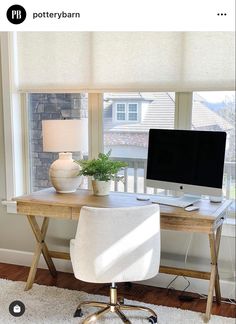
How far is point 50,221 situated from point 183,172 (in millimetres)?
1320

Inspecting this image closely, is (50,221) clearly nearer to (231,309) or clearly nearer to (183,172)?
(183,172)

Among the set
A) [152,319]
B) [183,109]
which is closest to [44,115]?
[183,109]

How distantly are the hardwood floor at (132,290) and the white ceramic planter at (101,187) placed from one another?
2.44 ft

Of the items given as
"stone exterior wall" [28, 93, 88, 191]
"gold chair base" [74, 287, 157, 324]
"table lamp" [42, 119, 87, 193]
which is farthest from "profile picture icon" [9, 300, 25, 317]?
"stone exterior wall" [28, 93, 88, 191]

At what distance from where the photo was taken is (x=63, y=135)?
2902 millimetres

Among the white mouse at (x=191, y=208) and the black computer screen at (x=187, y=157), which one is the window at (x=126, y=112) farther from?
the white mouse at (x=191, y=208)

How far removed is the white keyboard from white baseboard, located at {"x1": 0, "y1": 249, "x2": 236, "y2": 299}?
65 cm

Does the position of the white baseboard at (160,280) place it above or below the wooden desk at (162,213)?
below

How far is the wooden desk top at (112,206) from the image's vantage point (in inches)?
97.5

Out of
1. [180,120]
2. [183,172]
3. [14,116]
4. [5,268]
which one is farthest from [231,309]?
[14,116]

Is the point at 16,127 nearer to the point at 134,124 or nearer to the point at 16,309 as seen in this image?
the point at 134,124

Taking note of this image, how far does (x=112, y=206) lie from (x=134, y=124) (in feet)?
2.62

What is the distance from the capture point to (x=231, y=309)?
2824 mm
